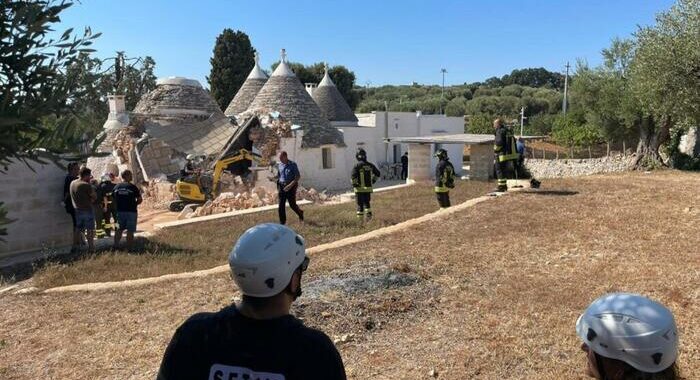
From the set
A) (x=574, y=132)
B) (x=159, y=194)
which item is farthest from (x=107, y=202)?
(x=574, y=132)

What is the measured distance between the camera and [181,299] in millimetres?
6141

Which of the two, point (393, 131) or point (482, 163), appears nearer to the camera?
point (482, 163)

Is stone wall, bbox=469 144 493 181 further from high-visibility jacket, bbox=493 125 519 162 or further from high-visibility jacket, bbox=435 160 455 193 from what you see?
high-visibility jacket, bbox=435 160 455 193

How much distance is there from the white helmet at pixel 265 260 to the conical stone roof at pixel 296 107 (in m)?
20.4

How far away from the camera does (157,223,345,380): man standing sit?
67.8 inches

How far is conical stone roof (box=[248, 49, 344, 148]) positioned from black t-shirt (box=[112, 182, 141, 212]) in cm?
1318

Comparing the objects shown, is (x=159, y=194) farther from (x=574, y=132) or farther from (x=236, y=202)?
(x=574, y=132)

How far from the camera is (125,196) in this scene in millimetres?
9273

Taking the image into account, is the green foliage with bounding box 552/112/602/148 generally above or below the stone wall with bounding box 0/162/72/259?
above

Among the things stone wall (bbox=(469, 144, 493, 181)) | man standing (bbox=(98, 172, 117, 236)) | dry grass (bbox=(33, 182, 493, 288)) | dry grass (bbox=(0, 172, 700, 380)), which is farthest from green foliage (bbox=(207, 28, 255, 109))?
dry grass (bbox=(0, 172, 700, 380))

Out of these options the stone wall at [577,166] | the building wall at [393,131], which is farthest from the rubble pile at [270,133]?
the stone wall at [577,166]

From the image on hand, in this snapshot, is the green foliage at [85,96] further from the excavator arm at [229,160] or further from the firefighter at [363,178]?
the excavator arm at [229,160]

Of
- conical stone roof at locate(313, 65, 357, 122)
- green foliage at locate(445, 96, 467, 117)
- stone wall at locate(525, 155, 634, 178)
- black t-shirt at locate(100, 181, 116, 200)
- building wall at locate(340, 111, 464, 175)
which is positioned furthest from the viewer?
green foliage at locate(445, 96, 467, 117)

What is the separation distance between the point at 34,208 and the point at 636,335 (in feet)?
35.0
